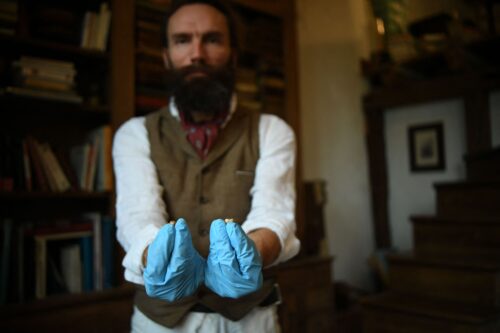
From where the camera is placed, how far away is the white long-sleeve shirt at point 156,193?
833 mm

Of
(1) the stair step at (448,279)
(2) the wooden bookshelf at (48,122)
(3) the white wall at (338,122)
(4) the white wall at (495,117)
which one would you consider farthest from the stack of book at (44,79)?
(4) the white wall at (495,117)

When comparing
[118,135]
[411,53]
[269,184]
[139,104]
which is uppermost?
[411,53]

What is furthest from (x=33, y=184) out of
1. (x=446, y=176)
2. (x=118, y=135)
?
(x=446, y=176)

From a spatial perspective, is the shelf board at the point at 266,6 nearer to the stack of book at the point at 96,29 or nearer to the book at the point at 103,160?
the stack of book at the point at 96,29

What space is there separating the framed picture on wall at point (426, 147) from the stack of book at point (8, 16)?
8.65 feet

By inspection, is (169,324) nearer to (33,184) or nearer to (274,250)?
(274,250)

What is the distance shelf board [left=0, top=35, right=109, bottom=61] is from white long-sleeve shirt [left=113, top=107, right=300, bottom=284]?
89 centimetres

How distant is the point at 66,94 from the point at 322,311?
1702mm

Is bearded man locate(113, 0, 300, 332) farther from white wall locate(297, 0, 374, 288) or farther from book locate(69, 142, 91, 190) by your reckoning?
white wall locate(297, 0, 374, 288)

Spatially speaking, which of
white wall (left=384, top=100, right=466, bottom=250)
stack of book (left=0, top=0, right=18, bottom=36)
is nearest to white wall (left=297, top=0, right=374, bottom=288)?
white wall (left=384, top=100, right=466, bottom=250)

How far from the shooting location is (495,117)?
272cm

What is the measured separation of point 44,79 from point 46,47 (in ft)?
0.44

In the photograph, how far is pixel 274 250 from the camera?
2.66 ft

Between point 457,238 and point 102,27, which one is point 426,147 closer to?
point 457,238
